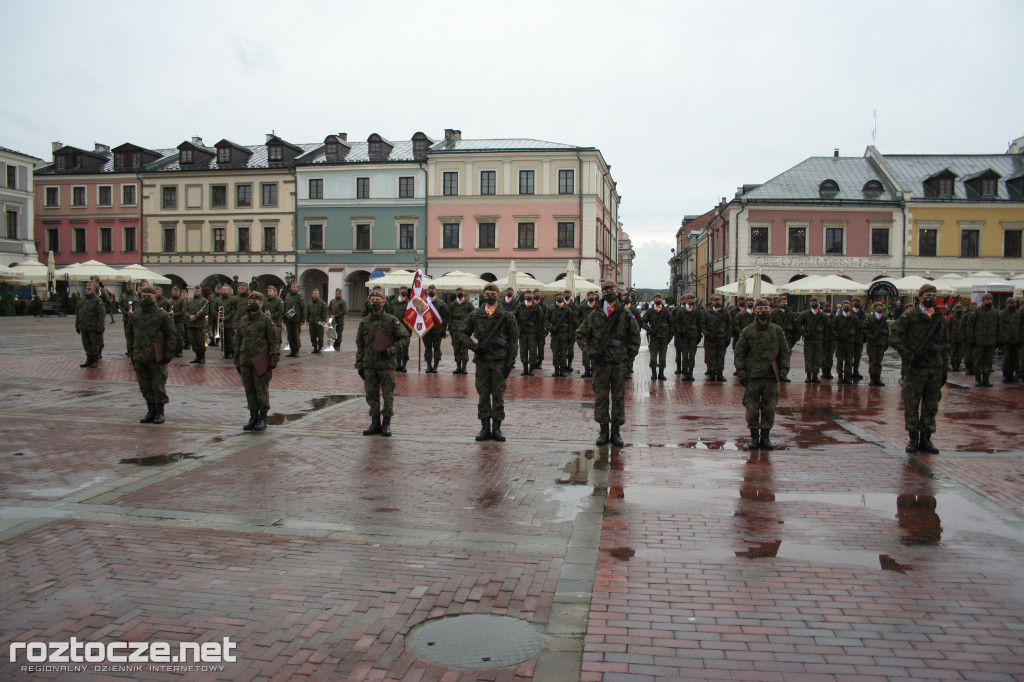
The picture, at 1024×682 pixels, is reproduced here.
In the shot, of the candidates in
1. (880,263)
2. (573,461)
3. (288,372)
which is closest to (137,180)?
(288,372)

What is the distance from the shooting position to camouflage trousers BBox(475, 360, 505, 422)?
9.25 m

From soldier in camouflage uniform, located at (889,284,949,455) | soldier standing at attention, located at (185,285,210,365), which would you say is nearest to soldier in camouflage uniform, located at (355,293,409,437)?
soldier in camouflage uniform, located at (889,284,949,455)

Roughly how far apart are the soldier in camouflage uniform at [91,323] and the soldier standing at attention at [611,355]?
476 inches

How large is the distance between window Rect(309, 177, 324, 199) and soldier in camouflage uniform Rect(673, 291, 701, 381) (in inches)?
1411

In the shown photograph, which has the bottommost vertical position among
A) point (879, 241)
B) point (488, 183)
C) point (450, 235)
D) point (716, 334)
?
point (716, 334)

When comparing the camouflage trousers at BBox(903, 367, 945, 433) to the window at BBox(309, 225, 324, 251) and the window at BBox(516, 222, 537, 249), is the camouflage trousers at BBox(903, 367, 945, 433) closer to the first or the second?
the window at BBox(516, 222, 537, 249)

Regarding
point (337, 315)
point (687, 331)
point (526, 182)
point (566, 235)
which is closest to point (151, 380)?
point (687, 331)

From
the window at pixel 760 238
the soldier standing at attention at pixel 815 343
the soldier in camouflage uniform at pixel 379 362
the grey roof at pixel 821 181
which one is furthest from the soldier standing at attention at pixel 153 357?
the window at pixel 760 238

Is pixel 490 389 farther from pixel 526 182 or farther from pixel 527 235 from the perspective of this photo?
pixel 526 182

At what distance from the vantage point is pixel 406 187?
4641 cm

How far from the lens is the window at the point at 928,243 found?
1645 inches

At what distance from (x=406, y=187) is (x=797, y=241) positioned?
78.7 feet

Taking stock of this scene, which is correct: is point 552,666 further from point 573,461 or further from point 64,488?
point 64,488

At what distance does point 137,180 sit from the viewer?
49.8m
